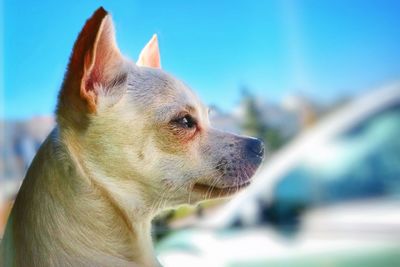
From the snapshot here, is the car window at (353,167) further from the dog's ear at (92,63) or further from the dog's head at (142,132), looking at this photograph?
the dog's ear at (92,63)

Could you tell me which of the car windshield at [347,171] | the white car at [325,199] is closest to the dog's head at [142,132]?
the white car at [325,199]

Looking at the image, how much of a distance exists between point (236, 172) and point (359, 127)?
147cm

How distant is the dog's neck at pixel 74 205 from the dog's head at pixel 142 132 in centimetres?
1

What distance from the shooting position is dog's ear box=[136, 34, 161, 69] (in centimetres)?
82

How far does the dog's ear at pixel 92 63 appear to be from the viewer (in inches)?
26.3

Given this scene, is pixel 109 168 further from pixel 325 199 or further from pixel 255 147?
pixel 325 199

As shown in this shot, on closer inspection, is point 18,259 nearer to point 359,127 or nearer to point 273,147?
point 273,147

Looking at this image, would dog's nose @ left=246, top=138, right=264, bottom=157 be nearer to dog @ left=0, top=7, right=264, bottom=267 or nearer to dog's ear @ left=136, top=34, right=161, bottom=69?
dog @ left=0, top=7, right=264, bottom=267

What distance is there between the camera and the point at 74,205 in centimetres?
74

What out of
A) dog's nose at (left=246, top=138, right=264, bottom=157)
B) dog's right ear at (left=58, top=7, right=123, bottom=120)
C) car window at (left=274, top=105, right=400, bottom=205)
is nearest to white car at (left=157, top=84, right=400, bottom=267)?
car window at (left=274, top=105, right=400, bottom=205)

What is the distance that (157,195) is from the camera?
77 centimetres

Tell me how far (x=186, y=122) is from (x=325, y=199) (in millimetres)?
1510

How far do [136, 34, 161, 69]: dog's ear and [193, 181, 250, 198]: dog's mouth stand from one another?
6.5 inches

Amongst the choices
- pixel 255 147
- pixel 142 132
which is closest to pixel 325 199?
pixel 255 147
